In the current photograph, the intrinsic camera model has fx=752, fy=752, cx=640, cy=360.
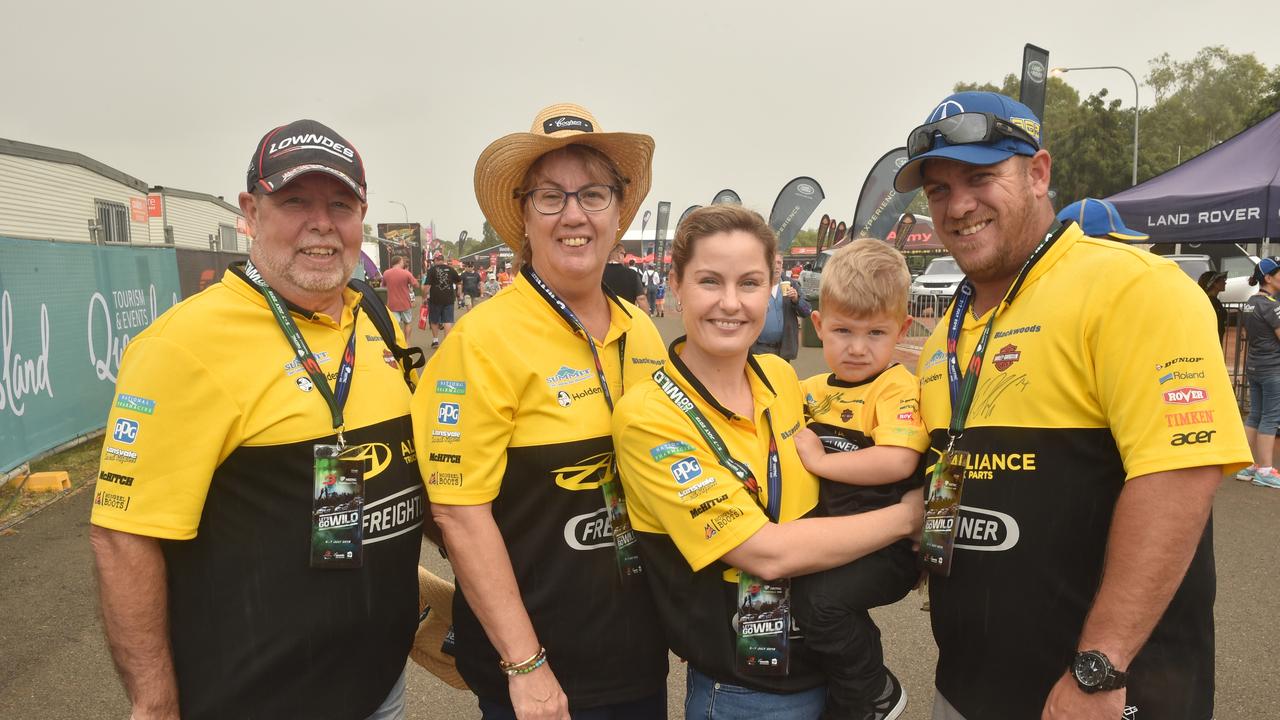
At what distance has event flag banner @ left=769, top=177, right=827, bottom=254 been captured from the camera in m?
15.8

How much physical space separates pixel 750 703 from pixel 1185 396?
1292mm

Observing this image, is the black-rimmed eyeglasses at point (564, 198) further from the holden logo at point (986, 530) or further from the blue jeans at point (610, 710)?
the blue jeans at point (610, 710)

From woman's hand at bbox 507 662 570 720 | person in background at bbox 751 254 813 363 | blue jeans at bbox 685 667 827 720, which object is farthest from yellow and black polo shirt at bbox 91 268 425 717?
person in background at bbox 751 254 813 363

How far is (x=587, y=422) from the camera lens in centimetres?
214

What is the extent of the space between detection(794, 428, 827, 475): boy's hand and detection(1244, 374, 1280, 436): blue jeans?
24.4 ft

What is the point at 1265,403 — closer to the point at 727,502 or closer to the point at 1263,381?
the point at 1263,381

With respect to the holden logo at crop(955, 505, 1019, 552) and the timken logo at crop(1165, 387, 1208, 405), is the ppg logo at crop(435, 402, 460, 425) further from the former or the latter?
the timken logo at crop(1165, 387, 1208, 405)

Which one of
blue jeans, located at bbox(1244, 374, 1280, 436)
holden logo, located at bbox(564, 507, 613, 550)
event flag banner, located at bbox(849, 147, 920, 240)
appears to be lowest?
blue jeans, located at bbox(1244, 374, 1280, 436)

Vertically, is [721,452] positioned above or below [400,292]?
below

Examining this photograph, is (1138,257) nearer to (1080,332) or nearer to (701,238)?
(1080,332)

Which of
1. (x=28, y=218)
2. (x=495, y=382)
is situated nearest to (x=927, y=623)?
(x=495, y=382)

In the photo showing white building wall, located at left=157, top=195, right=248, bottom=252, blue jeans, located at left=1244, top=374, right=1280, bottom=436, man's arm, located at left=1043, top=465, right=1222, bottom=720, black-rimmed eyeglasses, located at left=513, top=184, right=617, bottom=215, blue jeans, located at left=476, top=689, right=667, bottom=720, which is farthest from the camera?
white building wall, located at left=157, top=195, right=248, bottom=252

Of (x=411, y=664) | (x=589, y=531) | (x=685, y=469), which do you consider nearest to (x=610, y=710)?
(x=589, y=531)

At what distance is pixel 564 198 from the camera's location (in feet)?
7.53
